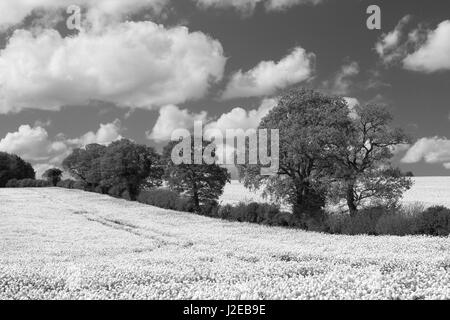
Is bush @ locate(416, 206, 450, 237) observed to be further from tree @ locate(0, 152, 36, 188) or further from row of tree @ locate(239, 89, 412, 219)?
tree @ locate(0, 152, 36, 188)

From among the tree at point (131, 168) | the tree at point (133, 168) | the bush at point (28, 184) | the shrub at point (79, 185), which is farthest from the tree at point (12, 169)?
the tree at point (133, 168)

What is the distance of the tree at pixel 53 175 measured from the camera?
6312 inches

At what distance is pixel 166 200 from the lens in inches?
3135

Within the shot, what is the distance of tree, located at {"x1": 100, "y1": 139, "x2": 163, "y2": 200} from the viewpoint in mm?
95812

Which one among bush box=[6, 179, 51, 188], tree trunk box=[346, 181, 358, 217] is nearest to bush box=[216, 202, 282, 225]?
tree trunk box=[346, 181, 358, 217]

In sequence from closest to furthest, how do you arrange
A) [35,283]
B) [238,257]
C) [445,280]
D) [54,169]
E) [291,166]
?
[445,280], [35,283], [238,257], [291,166], [54,169]

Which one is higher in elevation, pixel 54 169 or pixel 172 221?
pixel 54 169

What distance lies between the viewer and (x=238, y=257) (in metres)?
23.6

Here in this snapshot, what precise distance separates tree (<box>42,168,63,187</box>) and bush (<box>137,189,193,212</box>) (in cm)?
7829

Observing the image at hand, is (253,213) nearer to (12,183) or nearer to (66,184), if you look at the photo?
(66,184)
